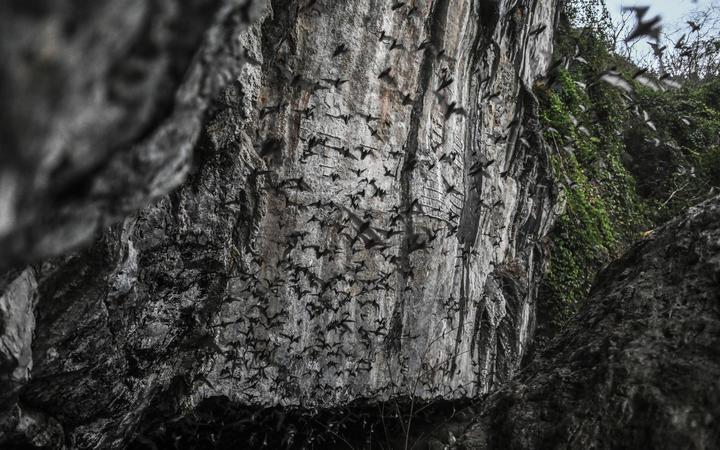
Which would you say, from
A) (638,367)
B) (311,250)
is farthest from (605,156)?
(638,367)

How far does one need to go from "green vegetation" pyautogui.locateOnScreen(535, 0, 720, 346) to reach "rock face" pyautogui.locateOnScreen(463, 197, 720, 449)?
4.21m

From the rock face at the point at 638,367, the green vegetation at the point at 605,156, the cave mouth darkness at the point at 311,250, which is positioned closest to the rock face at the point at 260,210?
the cave mouth darkness at the point at 311,250

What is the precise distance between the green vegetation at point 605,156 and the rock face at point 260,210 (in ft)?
6.06

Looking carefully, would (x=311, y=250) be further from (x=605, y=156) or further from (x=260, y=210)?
(x=605, y=156)

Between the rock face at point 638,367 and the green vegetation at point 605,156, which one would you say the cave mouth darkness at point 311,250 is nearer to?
the rock face at point 638,367

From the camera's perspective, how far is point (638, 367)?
6.23 feet

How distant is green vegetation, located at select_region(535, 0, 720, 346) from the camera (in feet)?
22.0

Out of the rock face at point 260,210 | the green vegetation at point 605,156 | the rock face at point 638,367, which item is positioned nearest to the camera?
the rock face at point 260,210

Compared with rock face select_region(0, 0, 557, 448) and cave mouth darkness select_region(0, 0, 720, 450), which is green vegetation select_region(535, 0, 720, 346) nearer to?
cave mouth darkness select_region(0, 0, 720, 450)

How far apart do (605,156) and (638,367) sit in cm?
776

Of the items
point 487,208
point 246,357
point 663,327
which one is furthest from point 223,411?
point 487,208

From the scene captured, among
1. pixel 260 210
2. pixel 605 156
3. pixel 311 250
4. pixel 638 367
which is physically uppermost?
pixel 605 156

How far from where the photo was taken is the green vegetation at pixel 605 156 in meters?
6.71

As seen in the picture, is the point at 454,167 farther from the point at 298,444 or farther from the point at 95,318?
the point at 95,318
